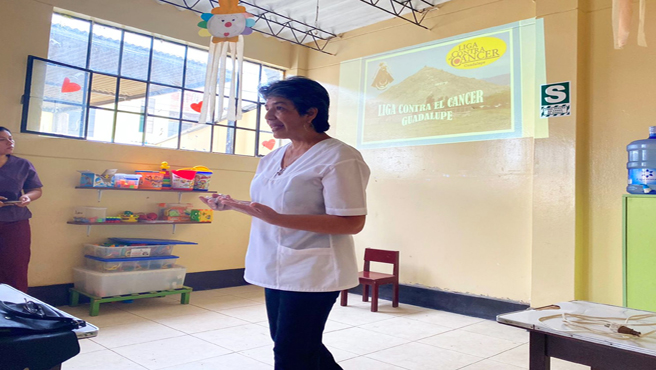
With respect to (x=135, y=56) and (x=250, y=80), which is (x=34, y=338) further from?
(x=250, y=80)

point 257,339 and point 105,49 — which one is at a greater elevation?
point 105,49

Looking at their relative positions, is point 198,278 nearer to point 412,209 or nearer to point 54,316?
point 412,209

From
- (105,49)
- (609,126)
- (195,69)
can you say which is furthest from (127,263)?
(609,126)

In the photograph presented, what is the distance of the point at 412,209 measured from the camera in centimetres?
520

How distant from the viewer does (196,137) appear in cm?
550

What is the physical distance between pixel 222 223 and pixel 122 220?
1297mm

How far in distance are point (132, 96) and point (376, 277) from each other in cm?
318

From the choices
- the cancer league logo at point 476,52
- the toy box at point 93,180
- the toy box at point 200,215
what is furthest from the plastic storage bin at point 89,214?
the cancer league logo at point 476,52

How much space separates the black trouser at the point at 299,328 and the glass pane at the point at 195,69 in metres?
4.49

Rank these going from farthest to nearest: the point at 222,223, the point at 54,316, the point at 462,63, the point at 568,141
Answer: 1. the point at 222,223
2. the point at 462,63
3. the point at 568,141
4. the point at 54,316

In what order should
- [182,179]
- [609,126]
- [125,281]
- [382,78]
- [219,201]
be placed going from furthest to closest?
[382,78] < [182,179] < [125,281] < [609,126] < [219,201]

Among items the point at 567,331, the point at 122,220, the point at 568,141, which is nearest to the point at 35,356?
the point at 567,331

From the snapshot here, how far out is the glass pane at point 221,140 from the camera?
18.8ft

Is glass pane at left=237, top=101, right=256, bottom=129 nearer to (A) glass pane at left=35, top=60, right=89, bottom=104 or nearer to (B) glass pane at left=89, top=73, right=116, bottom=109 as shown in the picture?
(B) glass pane at left=89, top=73, right=116, bottom=109
